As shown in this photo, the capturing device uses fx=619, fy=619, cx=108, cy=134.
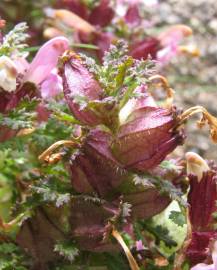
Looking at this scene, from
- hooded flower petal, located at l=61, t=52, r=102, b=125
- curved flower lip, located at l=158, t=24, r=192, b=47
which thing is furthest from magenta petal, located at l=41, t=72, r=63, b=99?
curved flower lip, located at l=158, t=24, r=192, b=47

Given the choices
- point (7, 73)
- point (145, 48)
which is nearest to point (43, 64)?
point (7, 73)

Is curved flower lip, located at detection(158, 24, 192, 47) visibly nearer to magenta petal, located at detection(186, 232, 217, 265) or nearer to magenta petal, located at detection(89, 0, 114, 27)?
magenta petal, located at detection(89, 0, 114, 27)

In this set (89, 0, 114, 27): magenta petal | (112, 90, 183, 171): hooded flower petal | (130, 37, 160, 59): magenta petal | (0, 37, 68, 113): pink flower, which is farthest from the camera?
(89, 0, 114, 27): magenta petal

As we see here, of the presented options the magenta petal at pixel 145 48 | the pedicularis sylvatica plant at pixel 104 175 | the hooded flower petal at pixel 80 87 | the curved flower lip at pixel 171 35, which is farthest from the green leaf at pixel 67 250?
the curved flower lip at pixel 171 35

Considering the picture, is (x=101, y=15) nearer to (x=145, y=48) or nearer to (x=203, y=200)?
(x=145, y=48)

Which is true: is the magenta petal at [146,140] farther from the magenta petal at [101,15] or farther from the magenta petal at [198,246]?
the magenta petal at [101,15]

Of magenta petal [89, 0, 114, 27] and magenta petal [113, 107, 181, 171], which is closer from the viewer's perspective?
magenta petal [113, 107, 181, 171]
